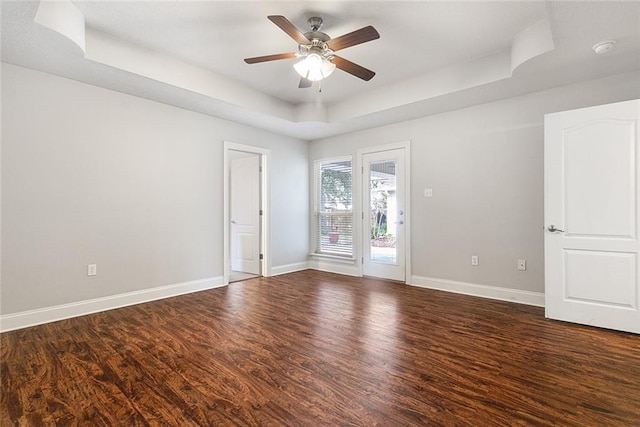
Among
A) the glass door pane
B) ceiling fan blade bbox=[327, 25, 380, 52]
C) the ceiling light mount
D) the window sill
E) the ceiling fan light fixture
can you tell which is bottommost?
the window sill

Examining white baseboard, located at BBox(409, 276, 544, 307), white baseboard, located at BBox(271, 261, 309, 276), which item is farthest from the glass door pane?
white baseboard, located at BBox(271, 261, 309, 276)

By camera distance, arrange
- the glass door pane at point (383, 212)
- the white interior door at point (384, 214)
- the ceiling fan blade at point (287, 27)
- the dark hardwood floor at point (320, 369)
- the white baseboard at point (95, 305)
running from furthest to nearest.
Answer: the glass door pane at point (383, 212)
the white interior door at point (384, 214)
the white baseboard at point (95, 305)
the ceiling fan blade at point (287, 27)
the dark hardwood floor at point (320, 369)

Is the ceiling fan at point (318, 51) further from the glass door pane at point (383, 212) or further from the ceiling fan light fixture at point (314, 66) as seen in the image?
the glass door pane at point (383, 212)

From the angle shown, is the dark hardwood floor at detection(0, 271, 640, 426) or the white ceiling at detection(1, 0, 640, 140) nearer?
the dark hardwood floor at detection(0, 271, 640, 426)

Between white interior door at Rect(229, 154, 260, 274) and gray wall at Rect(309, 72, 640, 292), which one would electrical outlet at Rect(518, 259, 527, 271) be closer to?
gray wall at Rect(309, 72, 640, 292)

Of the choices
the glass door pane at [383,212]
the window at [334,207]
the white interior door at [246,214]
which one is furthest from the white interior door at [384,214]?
the white interior door at [246,214]

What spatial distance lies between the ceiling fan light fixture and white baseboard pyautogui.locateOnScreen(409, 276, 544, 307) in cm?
324

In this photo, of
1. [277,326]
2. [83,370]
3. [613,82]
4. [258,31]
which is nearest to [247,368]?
[277,326]

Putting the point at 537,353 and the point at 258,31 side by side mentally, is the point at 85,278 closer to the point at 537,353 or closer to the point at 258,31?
the point at 258,31

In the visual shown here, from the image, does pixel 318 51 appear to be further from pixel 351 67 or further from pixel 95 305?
pixel 95 305

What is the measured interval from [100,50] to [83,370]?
2803mm

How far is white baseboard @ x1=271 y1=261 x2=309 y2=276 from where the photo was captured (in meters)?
5.55

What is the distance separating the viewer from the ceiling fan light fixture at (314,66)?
2.79 metres

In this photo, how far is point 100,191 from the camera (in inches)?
140
